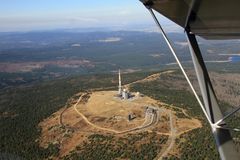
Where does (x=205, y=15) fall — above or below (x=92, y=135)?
above

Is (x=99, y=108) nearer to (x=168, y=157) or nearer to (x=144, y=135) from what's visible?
(x=144, y=135)

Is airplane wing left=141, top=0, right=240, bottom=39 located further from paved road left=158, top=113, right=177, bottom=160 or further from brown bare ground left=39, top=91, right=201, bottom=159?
brown bare ground left=39, top=91, right=201, bottom=159

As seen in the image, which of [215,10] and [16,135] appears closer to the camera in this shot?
[215,10]

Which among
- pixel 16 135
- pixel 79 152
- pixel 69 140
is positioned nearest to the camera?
pixel 79 152

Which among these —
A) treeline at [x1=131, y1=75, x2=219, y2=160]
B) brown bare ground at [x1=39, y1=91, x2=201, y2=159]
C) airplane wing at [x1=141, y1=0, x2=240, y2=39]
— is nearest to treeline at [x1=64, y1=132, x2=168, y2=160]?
brown bare ground at [x1=39, y1=91, x2=201, y2=159]

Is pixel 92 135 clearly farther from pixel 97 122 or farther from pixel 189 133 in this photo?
pixel 189 133

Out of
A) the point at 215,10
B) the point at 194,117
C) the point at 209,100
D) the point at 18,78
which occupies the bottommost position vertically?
the point at 18,78

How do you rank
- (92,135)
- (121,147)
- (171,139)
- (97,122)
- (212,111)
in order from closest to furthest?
(212,111) < (121,147) < (171,139) < (92,135) < (97,122)

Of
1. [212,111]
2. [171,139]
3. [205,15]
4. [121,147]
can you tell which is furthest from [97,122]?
[205,15]

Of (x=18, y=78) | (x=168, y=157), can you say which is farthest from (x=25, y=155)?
(x=18, y=78)
